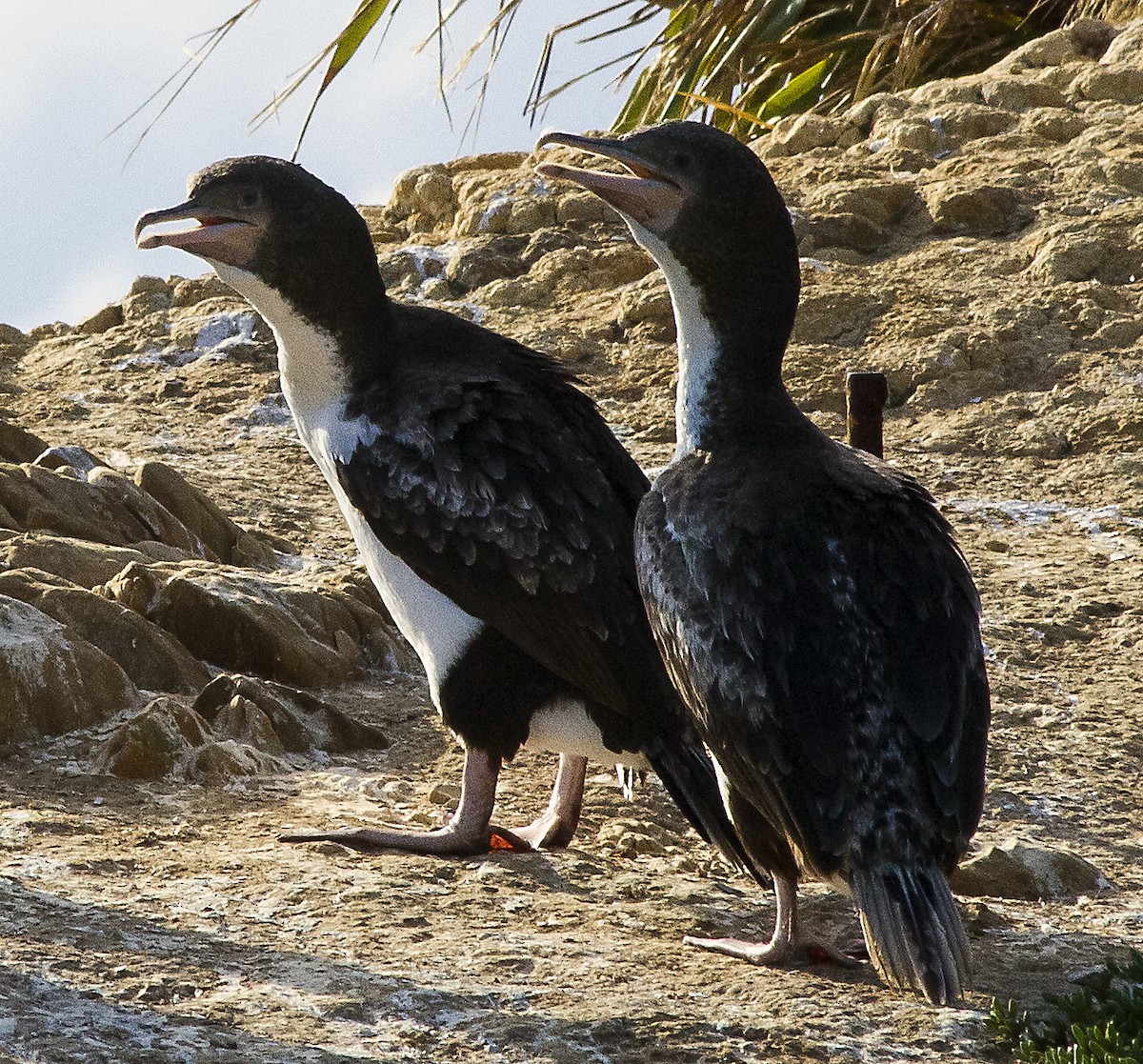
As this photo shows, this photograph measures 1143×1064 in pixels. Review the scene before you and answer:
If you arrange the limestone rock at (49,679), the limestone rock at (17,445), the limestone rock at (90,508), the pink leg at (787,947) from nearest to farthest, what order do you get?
the pink leg at (787,947), the limestone rock at (49,679), the limestone rock at (90,508), the limestone rock at (17,445)

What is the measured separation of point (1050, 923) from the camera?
13.1 feet

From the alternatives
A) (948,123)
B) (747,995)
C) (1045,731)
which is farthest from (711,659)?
(948,123)

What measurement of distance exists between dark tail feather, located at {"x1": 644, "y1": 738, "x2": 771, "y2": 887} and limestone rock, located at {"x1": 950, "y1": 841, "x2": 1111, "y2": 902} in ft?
2.08

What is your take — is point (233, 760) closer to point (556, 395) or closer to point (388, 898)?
point (388, 898)

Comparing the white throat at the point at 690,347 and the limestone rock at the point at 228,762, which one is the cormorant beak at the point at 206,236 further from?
the limestone rock at the point at 228,762

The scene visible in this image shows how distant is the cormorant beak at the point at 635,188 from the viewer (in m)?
3.77

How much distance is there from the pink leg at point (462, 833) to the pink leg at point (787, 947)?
34.7 inches

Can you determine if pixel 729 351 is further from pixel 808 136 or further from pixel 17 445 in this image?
pixel 808 136

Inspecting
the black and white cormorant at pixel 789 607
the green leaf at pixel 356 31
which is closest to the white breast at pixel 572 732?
the black and white cormorant at pixel 789 607

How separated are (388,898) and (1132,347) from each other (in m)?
5.35

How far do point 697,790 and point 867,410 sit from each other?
6.26ft

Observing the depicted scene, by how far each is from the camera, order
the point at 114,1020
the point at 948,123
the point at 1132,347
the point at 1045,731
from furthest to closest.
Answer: the point at 948,123 → the point at 1132,347 → the point at 1045,731 → the point at 114,1020

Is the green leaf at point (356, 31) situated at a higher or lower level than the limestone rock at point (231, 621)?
higher

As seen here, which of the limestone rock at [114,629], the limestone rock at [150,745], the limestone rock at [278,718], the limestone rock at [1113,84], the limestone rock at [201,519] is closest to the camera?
the limestone rock at [150,745]
